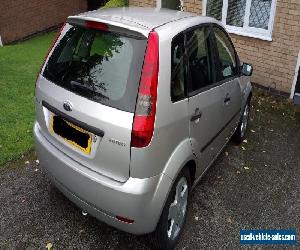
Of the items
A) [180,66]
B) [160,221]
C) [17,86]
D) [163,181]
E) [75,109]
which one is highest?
[180,66]

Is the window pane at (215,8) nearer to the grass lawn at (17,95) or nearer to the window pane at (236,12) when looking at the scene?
the window pane at (236,12)

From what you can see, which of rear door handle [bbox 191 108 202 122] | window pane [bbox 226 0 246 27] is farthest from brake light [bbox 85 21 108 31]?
window pane [bbox 226 0 246 27]

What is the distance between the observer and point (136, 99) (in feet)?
8.93

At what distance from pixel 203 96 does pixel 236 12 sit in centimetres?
500

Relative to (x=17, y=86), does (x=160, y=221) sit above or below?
above

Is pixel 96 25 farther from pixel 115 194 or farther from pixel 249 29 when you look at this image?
pixel 249 29

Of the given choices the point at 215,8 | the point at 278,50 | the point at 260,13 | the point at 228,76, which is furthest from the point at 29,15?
the point at 228,76

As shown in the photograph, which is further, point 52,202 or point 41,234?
point 52,202

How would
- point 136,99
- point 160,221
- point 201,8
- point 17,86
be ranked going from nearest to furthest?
point 136,99 → point 160,221 → point 17,86 → point 201,8

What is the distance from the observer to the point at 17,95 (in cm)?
696

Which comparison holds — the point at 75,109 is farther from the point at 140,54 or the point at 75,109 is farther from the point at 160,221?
the point at 160,221

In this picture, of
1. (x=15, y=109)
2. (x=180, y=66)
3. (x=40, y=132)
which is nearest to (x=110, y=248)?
(x=40, y=132)

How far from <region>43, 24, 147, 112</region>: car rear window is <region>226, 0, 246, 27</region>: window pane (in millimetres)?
5253

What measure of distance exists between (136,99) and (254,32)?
560cm
